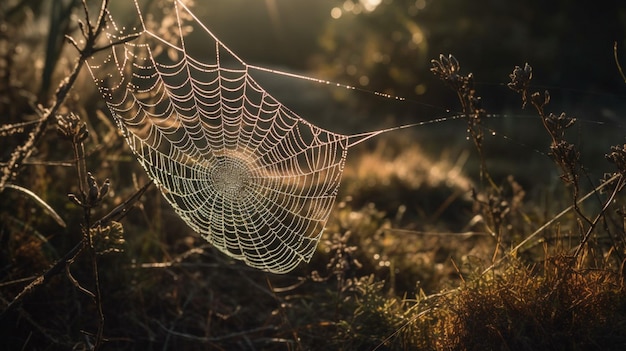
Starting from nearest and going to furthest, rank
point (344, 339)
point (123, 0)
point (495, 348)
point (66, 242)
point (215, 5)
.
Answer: point (495, 348) < point (344, 339) < point (66, 242) < point (123, 0) < point (215, 5)

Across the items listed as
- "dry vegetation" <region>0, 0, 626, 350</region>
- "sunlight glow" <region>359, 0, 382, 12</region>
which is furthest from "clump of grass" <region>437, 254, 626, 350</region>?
"sunlight glow" <region>359, 0, 382, 12</region>

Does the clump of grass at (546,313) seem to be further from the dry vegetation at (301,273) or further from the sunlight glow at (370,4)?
the sunlight glow at (370,4)

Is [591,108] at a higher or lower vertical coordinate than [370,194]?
higher

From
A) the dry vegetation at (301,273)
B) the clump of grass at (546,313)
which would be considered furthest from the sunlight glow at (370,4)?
the clump of grass at (546,313)

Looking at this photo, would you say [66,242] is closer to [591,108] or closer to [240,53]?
[591,108]

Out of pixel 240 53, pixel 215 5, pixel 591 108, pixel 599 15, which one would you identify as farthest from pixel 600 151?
pixel 215 5

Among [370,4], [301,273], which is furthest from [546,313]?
[370,4]

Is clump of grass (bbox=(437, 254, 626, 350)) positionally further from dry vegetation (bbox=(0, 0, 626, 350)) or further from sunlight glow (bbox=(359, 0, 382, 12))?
sunlight glow (bbox=(359, 0, 382, 12))

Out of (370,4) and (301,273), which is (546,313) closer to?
(301,273)
